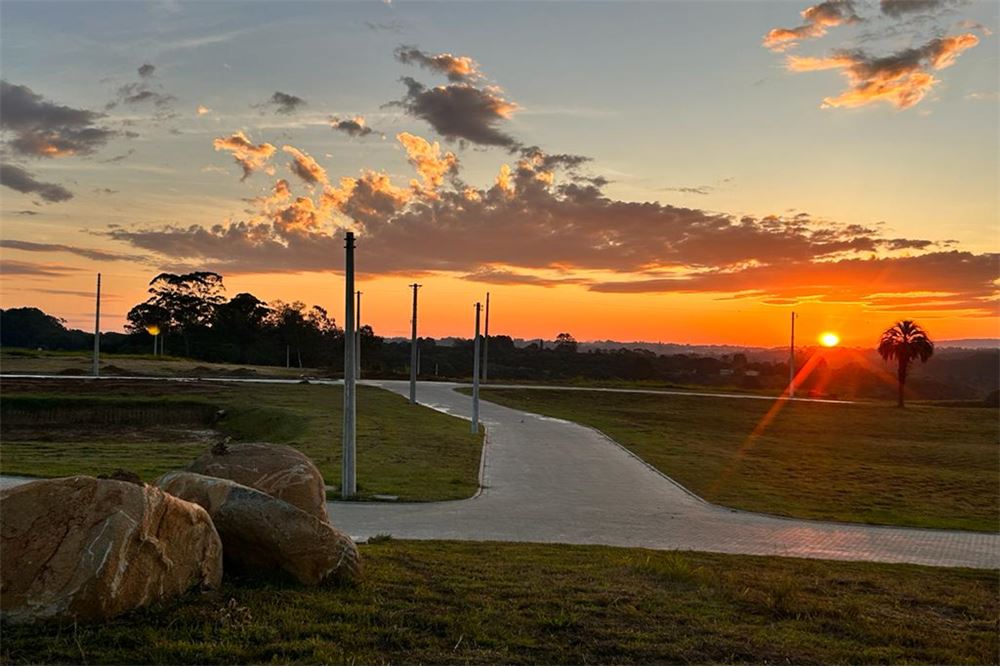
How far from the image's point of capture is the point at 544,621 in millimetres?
7207

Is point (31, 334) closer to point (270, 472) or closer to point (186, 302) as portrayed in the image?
point (186, 302)

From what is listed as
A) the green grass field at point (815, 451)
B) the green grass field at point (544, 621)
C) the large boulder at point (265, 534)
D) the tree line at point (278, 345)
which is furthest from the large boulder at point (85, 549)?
the tree line at point (278, 345)

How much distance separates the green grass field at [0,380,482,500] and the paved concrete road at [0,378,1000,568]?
156 cm

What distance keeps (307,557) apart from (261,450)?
2.70m

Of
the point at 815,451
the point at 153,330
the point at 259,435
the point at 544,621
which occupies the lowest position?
the point at 815,451

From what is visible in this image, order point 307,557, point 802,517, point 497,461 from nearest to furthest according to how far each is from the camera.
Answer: point 307,557 < point 802,517 < point 497,461

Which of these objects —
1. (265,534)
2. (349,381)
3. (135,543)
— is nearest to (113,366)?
(349,381)

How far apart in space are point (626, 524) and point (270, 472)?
8371 mm

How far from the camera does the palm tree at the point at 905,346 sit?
62750 mm

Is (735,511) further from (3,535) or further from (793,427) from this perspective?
(793,427)

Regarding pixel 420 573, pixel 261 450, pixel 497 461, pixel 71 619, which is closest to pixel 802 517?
pixel 497 461

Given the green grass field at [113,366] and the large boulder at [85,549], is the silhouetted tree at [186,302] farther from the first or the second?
the large boulder at [85,549]

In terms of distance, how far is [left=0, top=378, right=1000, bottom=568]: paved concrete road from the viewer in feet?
44.9

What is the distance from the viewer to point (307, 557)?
756 cm
